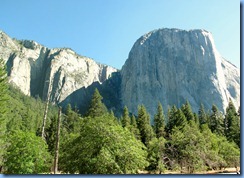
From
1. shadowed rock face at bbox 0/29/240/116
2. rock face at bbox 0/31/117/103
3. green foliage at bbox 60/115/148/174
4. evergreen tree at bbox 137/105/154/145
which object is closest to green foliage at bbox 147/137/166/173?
green foliage at bbox 60/115/148/174

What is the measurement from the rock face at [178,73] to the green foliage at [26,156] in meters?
48.0

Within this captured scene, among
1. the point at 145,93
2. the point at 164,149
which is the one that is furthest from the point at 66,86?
the point at 164,149

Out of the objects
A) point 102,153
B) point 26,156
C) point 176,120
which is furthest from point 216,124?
point 26,156

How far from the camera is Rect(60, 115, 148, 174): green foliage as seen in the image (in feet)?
30.0

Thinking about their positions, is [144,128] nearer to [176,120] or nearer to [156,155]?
[176,120]

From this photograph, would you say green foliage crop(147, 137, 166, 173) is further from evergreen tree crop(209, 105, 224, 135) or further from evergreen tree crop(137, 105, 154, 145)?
evergreen tree crop(209, 105, 224, 135)

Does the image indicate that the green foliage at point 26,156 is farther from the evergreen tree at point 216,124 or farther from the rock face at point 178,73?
the rock face at point 178,73

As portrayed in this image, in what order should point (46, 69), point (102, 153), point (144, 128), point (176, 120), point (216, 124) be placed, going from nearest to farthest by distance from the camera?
point (102, 153) < point (176, 120) < point (144, 128) < point (216, 124) < point (46, 69)

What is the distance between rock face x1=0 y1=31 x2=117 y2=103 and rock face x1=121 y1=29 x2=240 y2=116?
13.2 m

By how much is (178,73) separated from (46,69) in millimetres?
34813

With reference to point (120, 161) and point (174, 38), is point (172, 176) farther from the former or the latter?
point (174, 38)

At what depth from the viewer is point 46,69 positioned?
249ft

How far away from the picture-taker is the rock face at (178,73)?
191 feet

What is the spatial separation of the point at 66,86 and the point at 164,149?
59.1 m
